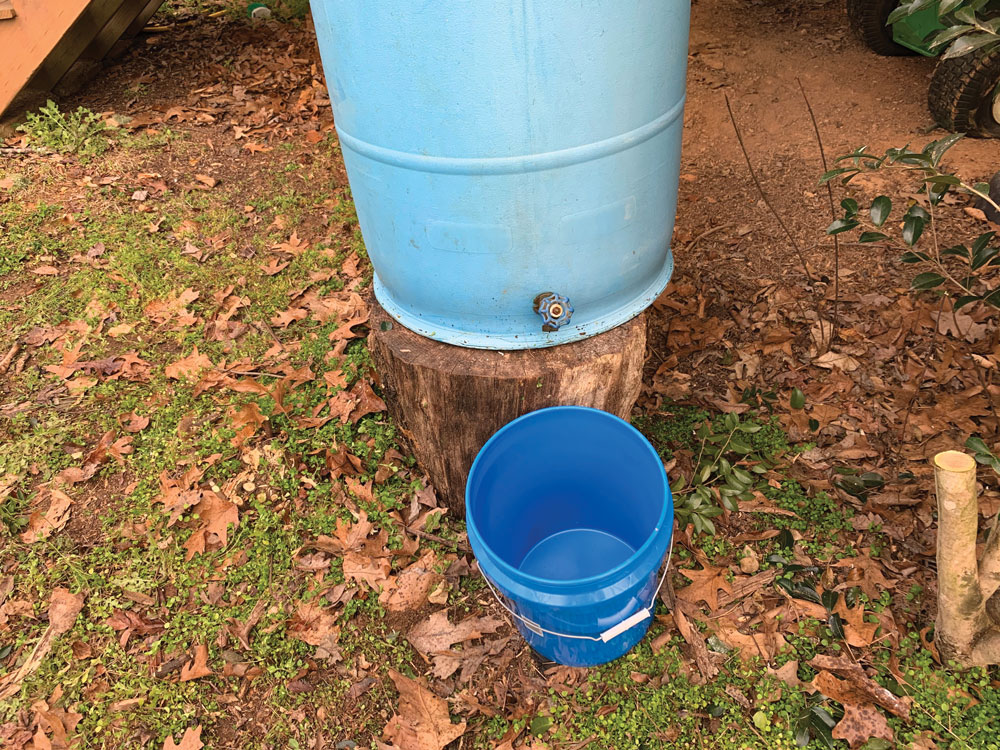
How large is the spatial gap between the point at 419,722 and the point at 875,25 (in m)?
4.76

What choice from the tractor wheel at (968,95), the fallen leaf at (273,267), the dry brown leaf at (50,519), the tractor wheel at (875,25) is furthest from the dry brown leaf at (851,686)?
the tractor wheel at (875,25)

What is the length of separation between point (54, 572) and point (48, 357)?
118 cm

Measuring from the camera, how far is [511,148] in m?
1.40

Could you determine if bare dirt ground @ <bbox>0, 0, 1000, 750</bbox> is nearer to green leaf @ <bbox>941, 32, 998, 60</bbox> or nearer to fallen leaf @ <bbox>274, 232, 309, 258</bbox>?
fallen leaf @ <bbox>274, 232, 309, 258</bbox>

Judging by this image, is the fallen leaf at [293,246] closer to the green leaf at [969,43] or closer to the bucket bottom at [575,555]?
the bucket bottom at [575,555]

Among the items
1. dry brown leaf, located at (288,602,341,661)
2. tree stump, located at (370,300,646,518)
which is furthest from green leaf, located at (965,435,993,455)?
dry brown leaf, located at (288,602,341,661)

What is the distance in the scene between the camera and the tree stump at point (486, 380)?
177 cm

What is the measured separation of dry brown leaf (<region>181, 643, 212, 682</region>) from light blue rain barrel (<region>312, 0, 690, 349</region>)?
43.9 inches

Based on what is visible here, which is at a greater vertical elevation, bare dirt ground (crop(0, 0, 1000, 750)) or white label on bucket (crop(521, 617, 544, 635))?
white label on bucket (crop(521, 617, 544, 635))

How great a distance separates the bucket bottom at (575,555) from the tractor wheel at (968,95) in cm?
289

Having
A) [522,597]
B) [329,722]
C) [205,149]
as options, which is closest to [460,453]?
[522,597]

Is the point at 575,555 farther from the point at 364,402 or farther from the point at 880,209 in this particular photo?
the point at 880,209

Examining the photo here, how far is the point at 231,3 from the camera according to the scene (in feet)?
19.3

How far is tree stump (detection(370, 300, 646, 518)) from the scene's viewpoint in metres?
1.77
